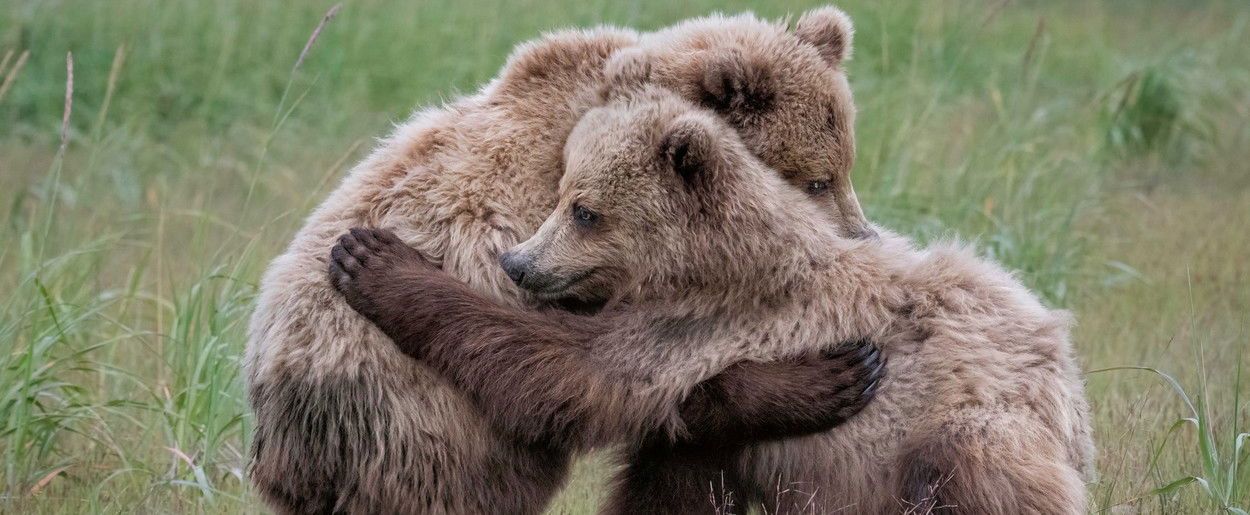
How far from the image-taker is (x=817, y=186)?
462cm

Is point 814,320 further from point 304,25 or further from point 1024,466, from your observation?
point 304,25

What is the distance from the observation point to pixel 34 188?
923 centimetres

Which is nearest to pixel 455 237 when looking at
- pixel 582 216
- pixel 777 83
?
pixel 582 216

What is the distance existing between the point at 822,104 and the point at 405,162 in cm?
142

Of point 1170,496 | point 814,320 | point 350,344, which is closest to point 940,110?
point 1170,496

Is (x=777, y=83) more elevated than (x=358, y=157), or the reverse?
(x=777, y=83)

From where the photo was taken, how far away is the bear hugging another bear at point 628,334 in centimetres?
397

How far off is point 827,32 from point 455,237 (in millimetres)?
1535

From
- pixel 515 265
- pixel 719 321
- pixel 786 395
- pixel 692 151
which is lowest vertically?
pixel 786 395

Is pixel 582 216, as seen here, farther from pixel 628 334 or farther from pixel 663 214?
pixel 628 334

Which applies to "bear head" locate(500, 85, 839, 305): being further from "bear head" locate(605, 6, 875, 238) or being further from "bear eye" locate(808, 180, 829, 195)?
"bear eye" locate(808, 180, 829, 195)

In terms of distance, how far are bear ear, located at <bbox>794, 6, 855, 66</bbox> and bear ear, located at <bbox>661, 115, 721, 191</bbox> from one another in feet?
2.57

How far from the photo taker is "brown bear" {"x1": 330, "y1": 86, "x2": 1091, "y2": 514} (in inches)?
156

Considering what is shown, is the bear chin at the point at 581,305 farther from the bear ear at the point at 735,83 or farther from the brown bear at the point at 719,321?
the bear ear at the point at 735,83
